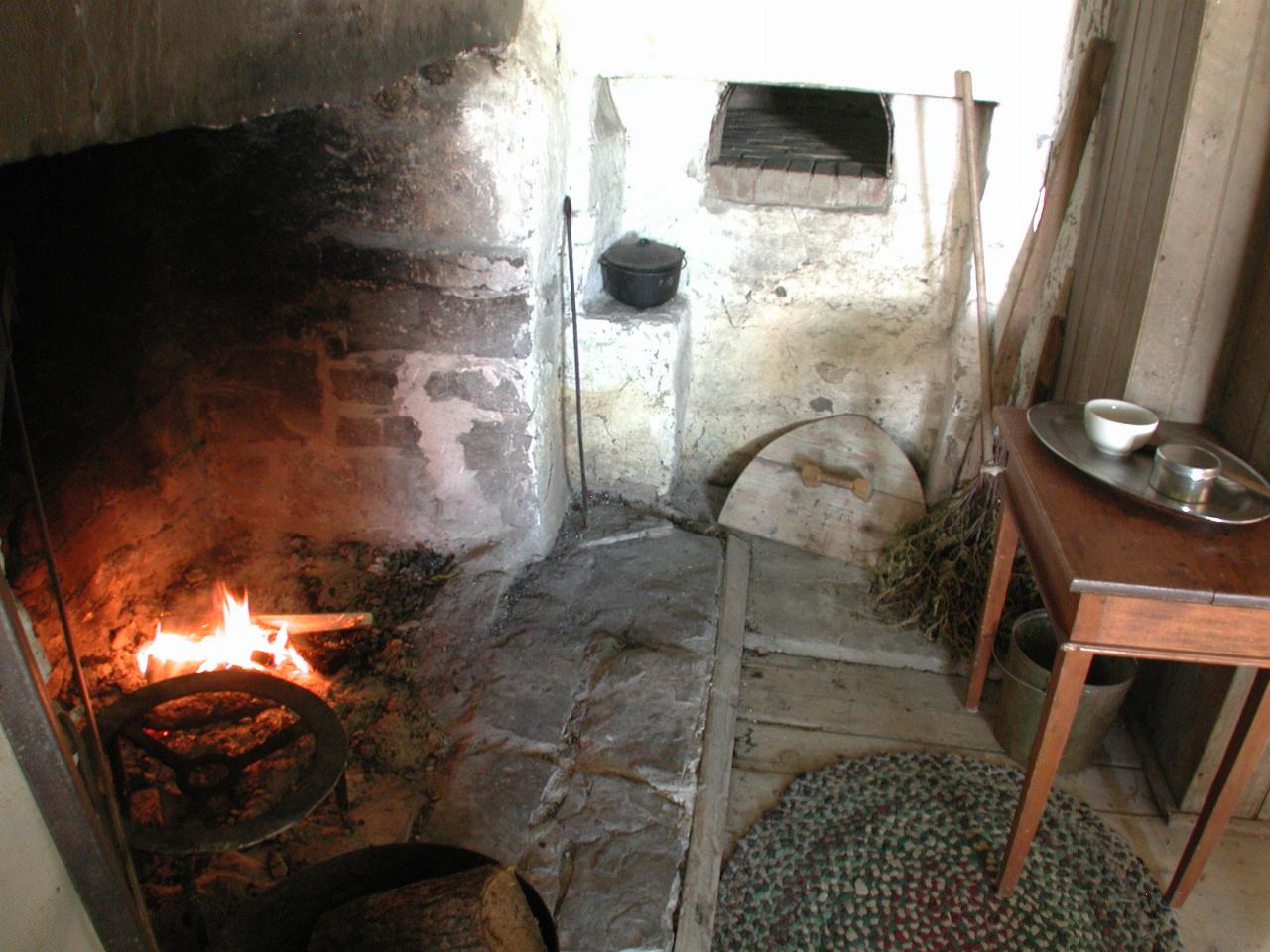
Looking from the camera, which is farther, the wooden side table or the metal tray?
the metal tray

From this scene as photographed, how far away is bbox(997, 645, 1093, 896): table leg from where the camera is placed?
1.98 m

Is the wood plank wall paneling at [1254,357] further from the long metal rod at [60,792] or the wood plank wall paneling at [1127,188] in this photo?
the long metal rod at [60,792]

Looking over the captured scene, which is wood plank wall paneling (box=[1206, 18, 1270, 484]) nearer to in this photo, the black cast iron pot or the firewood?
the black cast iron pot

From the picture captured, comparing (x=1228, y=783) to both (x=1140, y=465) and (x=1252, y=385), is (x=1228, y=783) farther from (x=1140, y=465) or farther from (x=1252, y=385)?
(x=1252, y=385)

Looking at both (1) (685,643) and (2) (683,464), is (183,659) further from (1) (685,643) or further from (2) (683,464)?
(2) (683,464)

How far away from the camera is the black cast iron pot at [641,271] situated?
3.23 metres

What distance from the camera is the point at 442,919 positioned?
1.60 metres

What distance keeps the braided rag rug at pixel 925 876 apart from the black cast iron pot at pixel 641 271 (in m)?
1.73

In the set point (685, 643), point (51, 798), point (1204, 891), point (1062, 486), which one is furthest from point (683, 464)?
point (51, 798)

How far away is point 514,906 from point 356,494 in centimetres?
188

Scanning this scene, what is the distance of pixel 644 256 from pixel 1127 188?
1533mm

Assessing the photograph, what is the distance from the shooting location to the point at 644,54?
3037 mm

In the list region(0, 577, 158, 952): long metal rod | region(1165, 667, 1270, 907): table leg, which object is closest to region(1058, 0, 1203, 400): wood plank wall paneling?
→ region(1165, 667, 1270, 907): table leg

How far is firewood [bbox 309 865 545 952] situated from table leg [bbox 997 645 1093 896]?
1.21 metres
